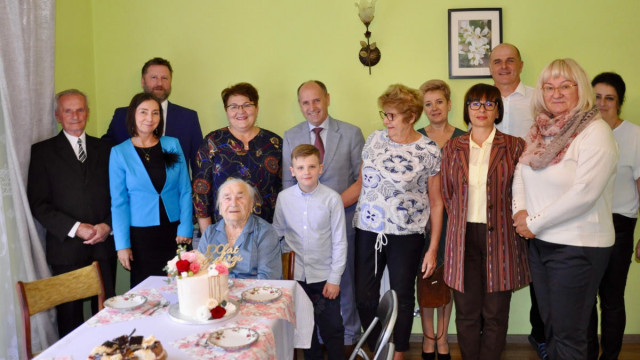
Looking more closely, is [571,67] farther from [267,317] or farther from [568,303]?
[267,317]

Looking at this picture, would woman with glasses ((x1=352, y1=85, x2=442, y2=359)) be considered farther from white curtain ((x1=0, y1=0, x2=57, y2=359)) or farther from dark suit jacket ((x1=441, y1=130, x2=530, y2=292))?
white curtain ((x1=0, y1=0, x2=57, y2=359))

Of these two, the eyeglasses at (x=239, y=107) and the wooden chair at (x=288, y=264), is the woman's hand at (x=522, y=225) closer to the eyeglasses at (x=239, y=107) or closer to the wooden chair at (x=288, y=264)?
the wooden chair at (x=288, y=264)

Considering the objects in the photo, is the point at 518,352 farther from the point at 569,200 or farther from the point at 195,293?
the point at 195,293

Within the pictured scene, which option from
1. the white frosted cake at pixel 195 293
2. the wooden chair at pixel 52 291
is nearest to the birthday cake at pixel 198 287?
the white frosted cake at pixel 195 293

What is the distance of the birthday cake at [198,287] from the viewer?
1.69 metres

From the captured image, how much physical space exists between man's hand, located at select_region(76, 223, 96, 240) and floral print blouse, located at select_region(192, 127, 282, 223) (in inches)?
23.3

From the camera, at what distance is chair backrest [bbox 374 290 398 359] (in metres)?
1.65

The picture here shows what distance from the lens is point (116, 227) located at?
277 centimetres

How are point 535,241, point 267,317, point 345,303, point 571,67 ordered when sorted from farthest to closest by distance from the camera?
1. point 345,303
2. point 535,241
3. point 571,67
4. point 267,317

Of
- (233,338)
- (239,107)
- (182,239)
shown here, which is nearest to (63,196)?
(182,239)

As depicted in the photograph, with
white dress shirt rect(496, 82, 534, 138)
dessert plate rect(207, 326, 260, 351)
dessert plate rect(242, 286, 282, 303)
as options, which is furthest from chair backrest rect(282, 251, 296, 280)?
white dress shirt rect(496, 82, 534, 138)

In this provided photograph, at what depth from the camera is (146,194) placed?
2.80 m

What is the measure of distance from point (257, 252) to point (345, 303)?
47.2 inches

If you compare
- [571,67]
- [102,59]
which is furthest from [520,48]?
[102,59]
